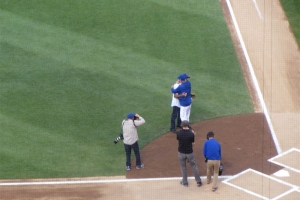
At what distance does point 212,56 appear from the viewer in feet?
62.1

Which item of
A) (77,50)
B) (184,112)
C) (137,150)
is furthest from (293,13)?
(137,150)

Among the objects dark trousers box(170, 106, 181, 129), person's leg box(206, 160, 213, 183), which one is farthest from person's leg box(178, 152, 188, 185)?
dark trousers box(170, 106, 181, 129)

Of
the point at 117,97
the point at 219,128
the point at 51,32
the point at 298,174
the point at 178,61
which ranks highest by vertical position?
the point at 51,32

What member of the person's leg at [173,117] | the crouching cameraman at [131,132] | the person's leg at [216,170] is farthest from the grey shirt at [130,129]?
the person's leg at [216,170]

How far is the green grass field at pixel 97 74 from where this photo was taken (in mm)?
15141

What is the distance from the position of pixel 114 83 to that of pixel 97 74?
2.24 feet

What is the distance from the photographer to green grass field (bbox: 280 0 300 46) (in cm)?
2012

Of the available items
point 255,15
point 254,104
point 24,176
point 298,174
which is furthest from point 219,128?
point 255,15

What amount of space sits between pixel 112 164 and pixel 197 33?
22.8 feet

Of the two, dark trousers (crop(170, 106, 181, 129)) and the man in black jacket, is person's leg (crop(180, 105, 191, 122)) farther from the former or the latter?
the man in black jacket

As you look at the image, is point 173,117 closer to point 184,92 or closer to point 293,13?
point 184,92

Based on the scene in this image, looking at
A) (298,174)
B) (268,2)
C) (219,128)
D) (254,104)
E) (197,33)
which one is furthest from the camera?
(268,2)

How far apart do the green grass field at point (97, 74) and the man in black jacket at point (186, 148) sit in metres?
1.67

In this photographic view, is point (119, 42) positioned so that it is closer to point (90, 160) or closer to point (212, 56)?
point (212, 56)
